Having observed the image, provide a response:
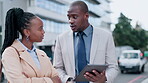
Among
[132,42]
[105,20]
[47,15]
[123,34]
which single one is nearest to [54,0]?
[47,15]

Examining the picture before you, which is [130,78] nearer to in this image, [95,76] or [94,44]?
[94,44]

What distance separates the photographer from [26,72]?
181 cm

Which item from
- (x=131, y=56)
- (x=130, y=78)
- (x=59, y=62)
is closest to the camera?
(x=59, y=62)

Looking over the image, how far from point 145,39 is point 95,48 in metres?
43.8

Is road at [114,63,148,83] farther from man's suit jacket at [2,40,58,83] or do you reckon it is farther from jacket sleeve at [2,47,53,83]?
jacket sleeve at [2,47,53,83]

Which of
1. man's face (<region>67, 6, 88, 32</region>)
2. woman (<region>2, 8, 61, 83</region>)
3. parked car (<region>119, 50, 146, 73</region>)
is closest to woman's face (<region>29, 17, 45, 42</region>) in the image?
woman (<region>2, 8, 61, 83</region>)

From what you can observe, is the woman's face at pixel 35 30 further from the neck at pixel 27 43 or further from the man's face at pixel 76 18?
the man's face at pixel 76 18

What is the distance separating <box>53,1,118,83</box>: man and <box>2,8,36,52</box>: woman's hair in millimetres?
408

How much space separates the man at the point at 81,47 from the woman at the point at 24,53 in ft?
0.98

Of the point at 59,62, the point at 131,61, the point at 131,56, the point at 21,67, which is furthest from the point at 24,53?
the point at 131,56

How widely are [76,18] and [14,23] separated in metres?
0.52

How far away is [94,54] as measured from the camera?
225 cm

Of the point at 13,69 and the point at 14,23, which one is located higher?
the point at 14,23

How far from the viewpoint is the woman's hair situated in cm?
187
